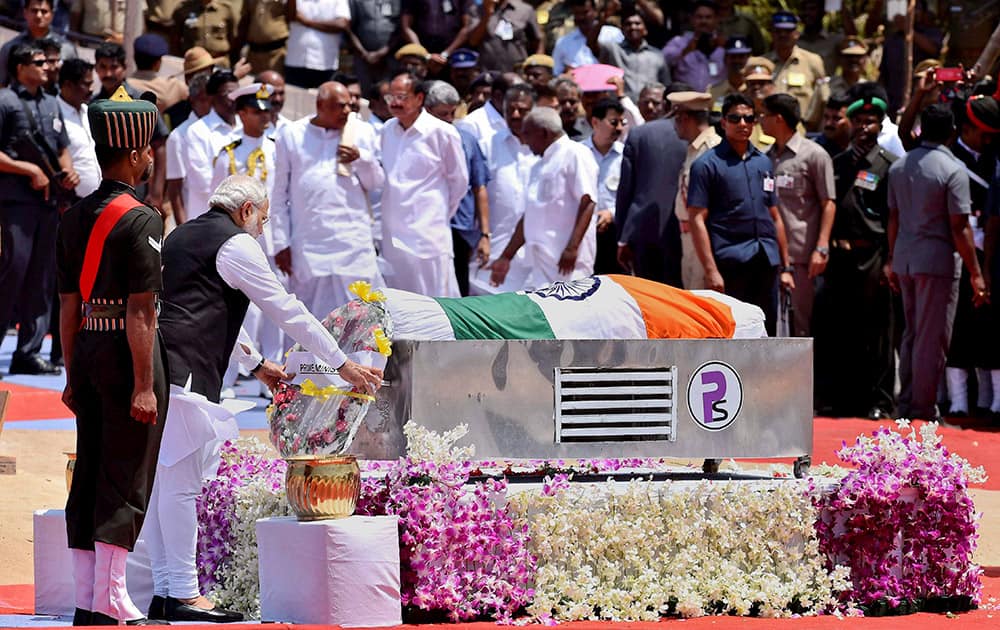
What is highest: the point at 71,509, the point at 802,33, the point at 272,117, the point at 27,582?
the point at 802,33

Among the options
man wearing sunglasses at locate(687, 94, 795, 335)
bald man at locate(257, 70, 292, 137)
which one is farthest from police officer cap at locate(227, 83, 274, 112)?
man wearing sunglasses at locate(687, 94, 795, 335)

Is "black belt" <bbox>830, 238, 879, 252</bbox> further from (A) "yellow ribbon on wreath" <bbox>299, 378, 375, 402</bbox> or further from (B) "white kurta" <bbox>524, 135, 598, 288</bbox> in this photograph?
(A) "yellow ribbon on wreath" <bbox>299, 378, 375, 402</bbox>

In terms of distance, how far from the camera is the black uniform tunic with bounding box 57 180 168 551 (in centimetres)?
654

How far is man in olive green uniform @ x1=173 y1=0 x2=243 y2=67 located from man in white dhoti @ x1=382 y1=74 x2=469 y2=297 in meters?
5.23

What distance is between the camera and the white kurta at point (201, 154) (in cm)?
1391

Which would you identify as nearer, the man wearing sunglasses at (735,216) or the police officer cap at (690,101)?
the man wearing sunglasses at (735,216)

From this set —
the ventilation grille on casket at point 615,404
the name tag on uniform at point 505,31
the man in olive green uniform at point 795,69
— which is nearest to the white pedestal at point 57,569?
the ventilation grille on casket at point 615,404

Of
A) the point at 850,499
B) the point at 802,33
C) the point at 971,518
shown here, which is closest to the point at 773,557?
the point at 850,499

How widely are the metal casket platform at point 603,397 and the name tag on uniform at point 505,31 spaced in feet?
35.9

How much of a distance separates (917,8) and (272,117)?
9115mm

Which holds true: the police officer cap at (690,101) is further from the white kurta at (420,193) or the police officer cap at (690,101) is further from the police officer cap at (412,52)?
the police officer cap at (412,52)

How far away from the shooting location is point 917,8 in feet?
68.1

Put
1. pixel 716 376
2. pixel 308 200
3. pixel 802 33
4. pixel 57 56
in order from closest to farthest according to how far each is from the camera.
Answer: pixel 716 376
pixel 308 200
pixel 57 56
pixel 802 33

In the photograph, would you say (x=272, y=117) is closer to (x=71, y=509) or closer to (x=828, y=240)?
(x=828, y=240)
